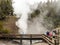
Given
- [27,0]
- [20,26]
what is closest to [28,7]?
[27,0]

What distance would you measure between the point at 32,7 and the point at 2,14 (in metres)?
6.16

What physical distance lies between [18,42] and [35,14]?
1127 centimetres

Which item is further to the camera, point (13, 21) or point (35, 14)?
point (35, 14)

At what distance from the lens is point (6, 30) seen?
88.3ft

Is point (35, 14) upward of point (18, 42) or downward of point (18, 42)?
upward

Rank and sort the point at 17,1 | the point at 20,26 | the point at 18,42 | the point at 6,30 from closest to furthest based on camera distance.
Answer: the point at 18,42 → the point at 6,30 → the point at 20,26 → the point at 17,1

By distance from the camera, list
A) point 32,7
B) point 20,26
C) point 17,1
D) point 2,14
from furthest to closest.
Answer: point 32,7
point 17,1
point 2,14
point 20,26

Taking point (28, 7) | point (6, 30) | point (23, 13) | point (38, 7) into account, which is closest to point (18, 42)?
point (6, 30)

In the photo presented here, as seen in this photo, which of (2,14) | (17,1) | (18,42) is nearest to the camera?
(18,42)

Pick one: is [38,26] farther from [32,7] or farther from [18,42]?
[18,42]

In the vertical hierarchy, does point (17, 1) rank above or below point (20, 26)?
above

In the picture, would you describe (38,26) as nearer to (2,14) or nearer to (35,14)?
(35,14)

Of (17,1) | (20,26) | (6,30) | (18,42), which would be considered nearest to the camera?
(18,42)

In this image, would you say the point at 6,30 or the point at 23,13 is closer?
the point at 6,30
